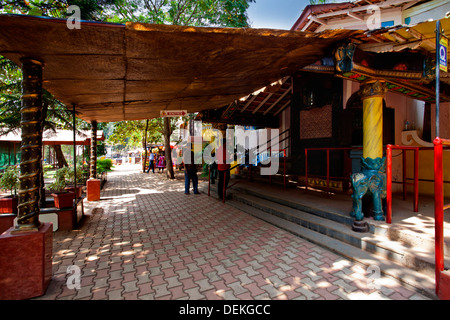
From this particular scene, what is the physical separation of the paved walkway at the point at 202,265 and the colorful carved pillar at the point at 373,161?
128cm

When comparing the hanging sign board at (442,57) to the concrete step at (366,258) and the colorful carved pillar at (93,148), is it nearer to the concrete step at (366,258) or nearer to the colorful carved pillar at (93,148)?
the concrete step at (366,258)

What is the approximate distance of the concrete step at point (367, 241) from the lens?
302 cm

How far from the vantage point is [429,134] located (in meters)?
A: 6.96

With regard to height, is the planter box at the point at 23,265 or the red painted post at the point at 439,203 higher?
the red painted post at the point at 439,203

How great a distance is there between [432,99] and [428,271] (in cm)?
510

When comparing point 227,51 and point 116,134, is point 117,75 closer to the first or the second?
point 227,51

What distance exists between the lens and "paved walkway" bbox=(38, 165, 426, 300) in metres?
2.80

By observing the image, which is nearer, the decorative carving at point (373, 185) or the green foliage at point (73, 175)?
the decorative carving at point (373, 185)

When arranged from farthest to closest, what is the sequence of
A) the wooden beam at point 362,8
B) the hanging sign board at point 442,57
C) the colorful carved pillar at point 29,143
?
the wooden beam at point 362,8, the colorful carved pillar at point 29,143, the hanging sign board at point 442,57

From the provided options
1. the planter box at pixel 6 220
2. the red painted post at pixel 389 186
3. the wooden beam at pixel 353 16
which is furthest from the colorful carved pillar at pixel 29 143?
the wooden beam at pixel 353 16

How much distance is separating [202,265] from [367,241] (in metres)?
2.60
